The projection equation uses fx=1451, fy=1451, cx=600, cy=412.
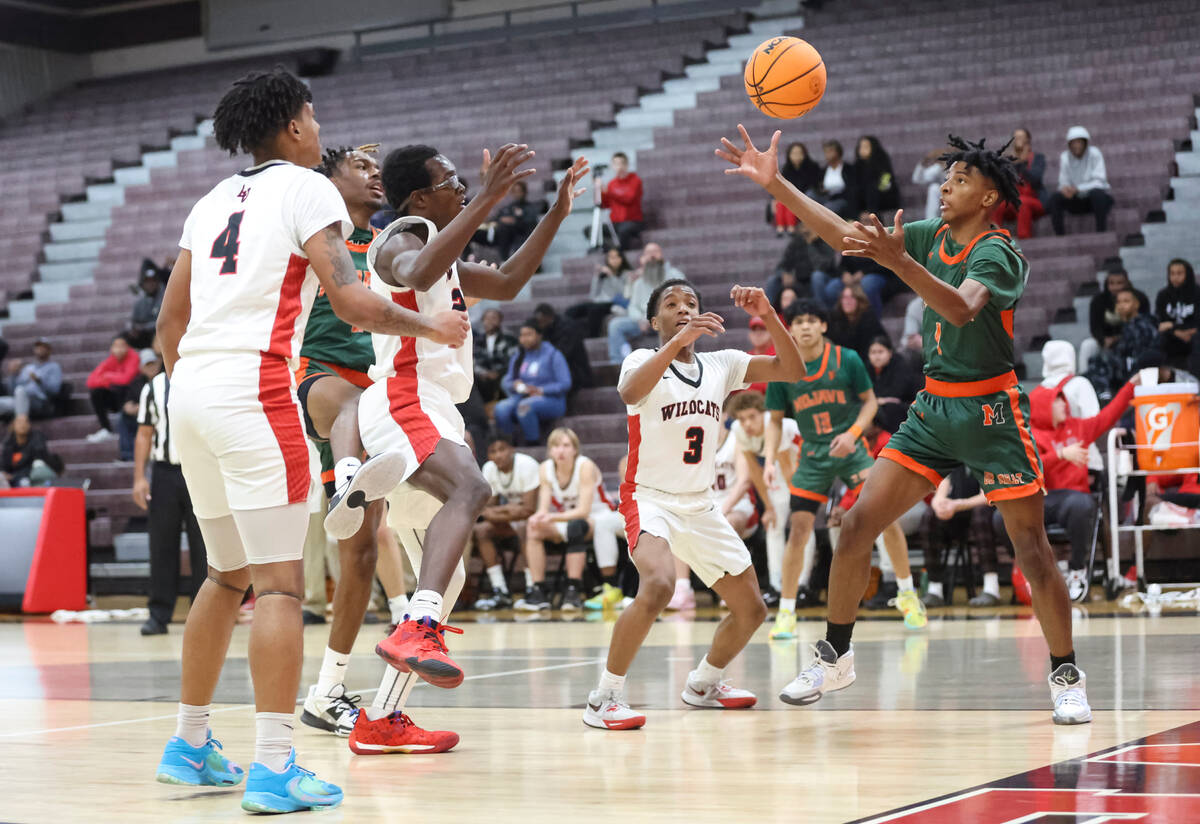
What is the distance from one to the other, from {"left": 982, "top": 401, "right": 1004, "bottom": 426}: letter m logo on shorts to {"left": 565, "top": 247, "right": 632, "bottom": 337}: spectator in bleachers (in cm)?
1006

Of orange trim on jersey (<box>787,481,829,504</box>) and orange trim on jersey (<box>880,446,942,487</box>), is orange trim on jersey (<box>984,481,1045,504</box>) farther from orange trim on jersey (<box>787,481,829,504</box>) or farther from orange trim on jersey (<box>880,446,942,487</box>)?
orange trim on jersey (<box>787,481,829,504</box>)

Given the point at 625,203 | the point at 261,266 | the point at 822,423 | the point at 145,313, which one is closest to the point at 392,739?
the point at 261,266

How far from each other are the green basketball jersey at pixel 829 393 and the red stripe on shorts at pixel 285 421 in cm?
574

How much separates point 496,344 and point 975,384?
9.61 meters

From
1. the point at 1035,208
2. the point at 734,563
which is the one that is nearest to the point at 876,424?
the point at 1035,208

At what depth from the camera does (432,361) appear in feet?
15.7

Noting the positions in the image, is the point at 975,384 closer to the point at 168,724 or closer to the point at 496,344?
the point at 168,724

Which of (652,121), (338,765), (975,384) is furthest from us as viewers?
(652,121)

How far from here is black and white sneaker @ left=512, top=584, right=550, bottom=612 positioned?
11887 mm

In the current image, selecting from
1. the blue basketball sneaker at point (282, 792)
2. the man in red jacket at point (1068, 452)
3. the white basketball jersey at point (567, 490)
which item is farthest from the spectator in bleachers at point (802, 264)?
the blue basketball sneaker at point (282, 792)

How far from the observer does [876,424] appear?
36.3 feet

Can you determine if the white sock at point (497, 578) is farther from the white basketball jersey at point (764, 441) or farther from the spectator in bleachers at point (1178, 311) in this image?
the spectator in bleachers at point (1178, 311)

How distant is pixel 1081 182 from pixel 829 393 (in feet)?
20.4

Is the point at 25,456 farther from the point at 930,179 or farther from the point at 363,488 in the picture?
the point at 363,488
